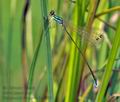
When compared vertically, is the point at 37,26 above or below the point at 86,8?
below

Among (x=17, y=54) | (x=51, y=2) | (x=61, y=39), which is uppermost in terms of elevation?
(x=51, y=2)

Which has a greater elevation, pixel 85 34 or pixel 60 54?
pixel 85 34

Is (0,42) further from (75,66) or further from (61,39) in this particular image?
(75,66)

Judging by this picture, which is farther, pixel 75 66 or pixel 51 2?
pixel 51 2

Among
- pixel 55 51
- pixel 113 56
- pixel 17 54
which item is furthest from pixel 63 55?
pixel 113 56

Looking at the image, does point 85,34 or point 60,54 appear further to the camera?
point 60,54

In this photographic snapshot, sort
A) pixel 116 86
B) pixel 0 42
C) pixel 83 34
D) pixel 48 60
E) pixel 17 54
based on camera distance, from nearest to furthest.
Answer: pixel 48 60 → pixel 83 34 → pixel 116 86 → pixel 0 42 → pixel 17 54

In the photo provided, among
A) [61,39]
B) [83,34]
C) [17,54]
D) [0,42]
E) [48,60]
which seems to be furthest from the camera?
[17,54]
